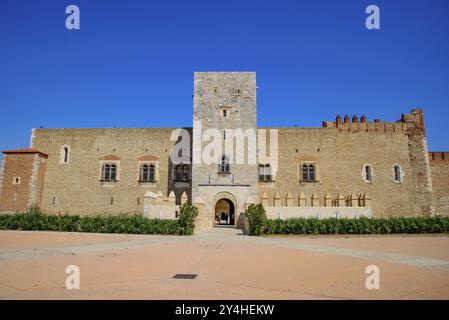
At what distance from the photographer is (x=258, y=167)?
27391 millimetres

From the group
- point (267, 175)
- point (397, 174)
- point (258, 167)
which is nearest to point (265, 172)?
point (267, 175)

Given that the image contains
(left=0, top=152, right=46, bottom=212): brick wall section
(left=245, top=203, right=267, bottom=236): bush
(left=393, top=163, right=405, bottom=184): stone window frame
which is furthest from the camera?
(left=393, top=163, right=405, bottom=184): stone window frame

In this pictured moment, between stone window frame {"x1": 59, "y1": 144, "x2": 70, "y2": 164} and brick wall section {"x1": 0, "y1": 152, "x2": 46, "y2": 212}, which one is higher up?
stone window frame {"x1": 59, "y1": 144, "x2": 70, "y2": 164}

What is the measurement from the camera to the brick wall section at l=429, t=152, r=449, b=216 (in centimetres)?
2797

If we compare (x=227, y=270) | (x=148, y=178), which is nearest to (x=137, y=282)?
(x=227, y=270)

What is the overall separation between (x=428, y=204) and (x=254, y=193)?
49.5 feet

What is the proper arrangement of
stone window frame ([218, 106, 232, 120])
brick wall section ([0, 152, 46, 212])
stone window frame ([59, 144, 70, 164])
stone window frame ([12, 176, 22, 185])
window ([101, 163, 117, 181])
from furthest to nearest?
stone window frame ([59, 144, 70, 164]) < window ([101, 163, 117, 181]) < stone window frame ([12, 176, 22, 185]) < brick wall section ([0, 152, 46, 212]) < stone window frame ([218, 106, 232, 120])

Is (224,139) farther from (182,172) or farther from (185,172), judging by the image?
(182,172)

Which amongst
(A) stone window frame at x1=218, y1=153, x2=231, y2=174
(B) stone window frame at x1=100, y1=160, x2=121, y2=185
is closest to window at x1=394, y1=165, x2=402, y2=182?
(A) stone window frame at x1=218, y1=153, x2=231, y2=174

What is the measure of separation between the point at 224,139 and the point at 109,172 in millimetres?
10688

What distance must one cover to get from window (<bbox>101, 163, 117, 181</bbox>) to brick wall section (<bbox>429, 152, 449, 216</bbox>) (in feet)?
90.2

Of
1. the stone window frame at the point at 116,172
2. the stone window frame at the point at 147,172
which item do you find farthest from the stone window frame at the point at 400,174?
the stone window frame at the point at 116,172

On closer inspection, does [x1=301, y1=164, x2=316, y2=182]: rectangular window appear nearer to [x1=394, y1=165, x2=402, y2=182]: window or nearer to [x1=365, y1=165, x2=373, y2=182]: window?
[x1=365, y1=165, x2=373, y2=182]: window

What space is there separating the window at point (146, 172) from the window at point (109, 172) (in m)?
2.36
